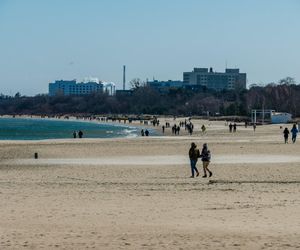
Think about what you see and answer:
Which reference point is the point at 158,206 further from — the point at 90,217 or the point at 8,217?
the point at 8,217

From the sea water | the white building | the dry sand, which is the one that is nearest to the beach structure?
the white building

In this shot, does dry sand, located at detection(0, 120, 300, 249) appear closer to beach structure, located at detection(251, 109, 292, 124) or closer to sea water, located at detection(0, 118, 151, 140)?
sea water, located at detection(0, 118, 151, 140)

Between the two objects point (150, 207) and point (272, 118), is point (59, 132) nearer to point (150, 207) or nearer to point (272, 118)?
point (272, 118)

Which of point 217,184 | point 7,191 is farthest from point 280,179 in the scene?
point 7,191

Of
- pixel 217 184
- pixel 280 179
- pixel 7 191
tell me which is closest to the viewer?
pixel 7 191

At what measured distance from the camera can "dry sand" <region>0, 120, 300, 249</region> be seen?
34.1 ft

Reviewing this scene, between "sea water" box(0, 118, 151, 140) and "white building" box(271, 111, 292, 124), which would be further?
"white building" box(271, 111, 292, 124)

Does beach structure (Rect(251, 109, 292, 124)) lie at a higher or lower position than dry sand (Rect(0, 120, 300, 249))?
higher

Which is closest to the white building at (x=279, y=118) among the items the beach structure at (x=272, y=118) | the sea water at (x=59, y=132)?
the beach structure at (x=272, y=118)

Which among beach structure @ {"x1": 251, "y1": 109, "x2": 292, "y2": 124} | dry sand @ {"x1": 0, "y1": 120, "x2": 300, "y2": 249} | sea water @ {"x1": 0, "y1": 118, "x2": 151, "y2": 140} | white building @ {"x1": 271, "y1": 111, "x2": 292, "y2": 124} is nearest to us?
dry sand @ {"x1": 0, "y1": 120, "x2": 300, "y2": 249}

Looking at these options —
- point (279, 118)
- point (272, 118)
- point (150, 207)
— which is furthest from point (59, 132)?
point (150, 207)

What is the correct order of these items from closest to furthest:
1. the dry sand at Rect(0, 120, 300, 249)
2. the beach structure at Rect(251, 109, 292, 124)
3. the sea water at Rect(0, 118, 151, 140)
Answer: the dry sand at Rect(0, 120, 300, 249) < the sea water at Rect(0, 118, 151, 140) < the beach structure at Rect(251, 109, 292, 124)

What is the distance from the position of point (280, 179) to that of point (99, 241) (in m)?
11.2

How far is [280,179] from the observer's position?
2038cm
